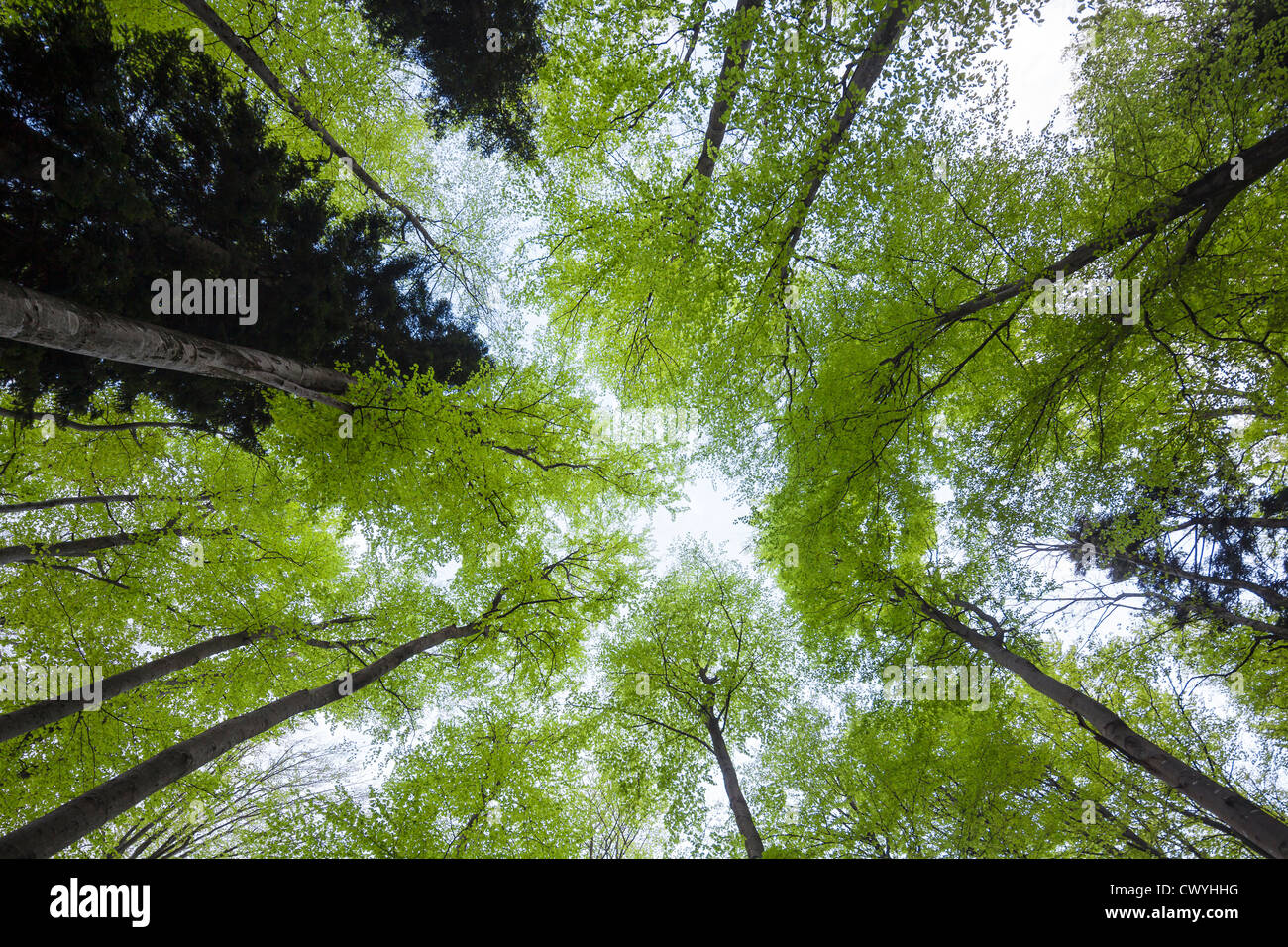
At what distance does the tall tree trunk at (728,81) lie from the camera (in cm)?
516

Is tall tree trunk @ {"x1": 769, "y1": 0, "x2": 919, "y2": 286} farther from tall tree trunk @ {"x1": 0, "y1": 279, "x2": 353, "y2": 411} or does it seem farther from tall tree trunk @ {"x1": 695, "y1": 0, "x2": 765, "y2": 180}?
tall tree trunk @ {"x1": 0, "y1": 279, "x2": 353, "y2": 411}

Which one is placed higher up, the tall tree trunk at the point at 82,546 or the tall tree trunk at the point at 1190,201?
the tall tree trunk at the point at 1190,201

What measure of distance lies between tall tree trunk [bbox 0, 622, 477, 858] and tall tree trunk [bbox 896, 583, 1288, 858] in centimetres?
1011

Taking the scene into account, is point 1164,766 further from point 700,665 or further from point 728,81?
point 728,81

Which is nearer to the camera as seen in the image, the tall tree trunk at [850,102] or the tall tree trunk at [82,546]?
the tall tree trunk at [850,102]

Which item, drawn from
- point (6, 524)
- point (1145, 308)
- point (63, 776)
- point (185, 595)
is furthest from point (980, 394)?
point (6, 524)

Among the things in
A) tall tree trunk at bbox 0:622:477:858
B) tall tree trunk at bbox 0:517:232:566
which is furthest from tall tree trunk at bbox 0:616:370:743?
tall tree trunk at bbox 0:622:477:858

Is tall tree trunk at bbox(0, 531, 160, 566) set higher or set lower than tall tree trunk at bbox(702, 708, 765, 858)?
higher

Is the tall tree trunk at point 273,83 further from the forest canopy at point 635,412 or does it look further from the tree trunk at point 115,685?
the tree trunk at point 115,685

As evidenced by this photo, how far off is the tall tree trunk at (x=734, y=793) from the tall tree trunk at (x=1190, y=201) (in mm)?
9340

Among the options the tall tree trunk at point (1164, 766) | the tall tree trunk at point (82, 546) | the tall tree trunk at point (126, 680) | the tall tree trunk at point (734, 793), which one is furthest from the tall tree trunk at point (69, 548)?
the tall tree trunk at point (1164, 766)

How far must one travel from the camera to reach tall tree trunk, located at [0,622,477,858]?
3.86 meters

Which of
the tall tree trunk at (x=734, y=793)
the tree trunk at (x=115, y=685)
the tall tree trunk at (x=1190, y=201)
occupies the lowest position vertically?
the tall tree trunk at (x=734, y=793)

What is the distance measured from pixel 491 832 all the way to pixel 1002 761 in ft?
28.4
